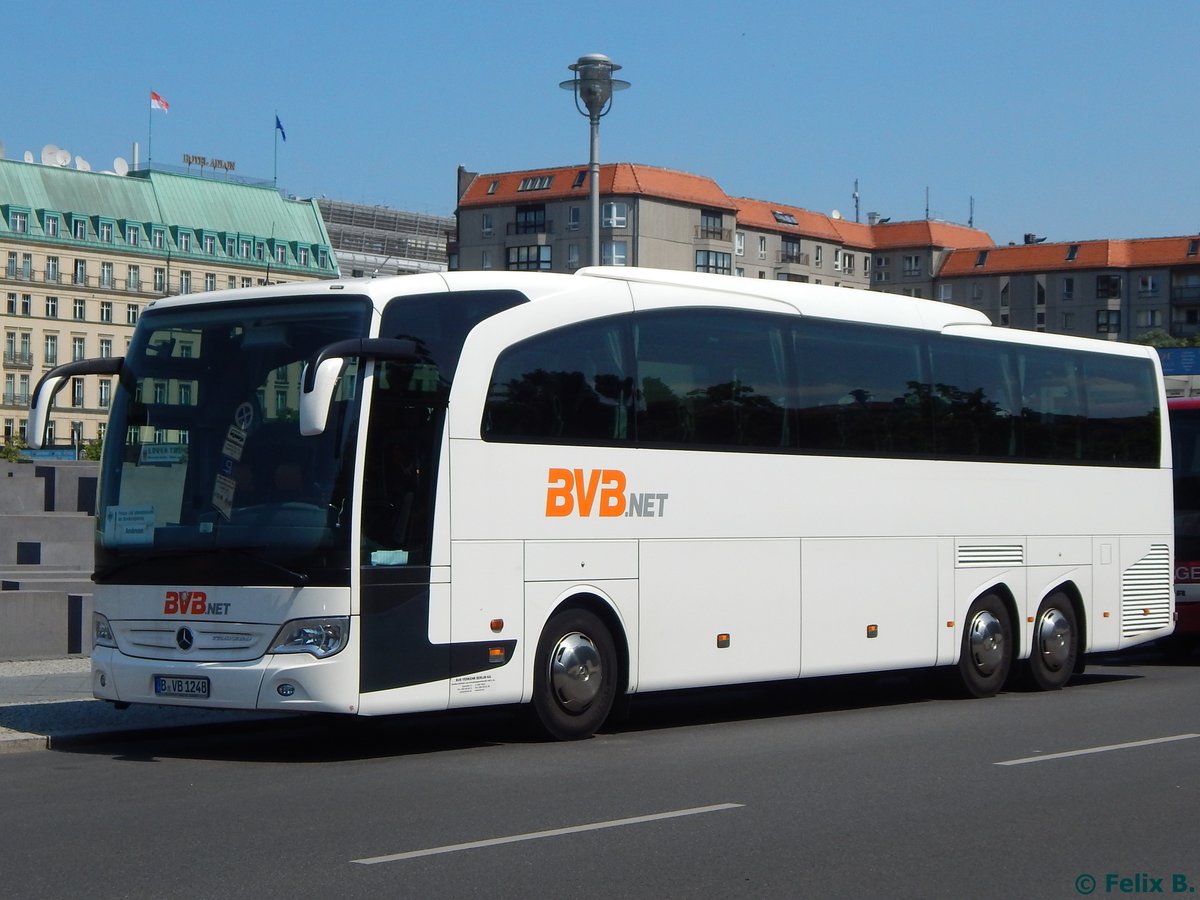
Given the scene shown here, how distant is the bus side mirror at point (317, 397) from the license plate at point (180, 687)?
81.9 inches

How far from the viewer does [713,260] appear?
130m

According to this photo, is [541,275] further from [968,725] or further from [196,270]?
[196,270]

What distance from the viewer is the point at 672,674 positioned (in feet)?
47.1

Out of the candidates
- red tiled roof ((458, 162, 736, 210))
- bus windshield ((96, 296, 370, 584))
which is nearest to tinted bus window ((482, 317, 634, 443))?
bus windshield ((96, 296, 370, 584))

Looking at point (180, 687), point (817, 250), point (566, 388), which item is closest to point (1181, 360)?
point (817, 250)

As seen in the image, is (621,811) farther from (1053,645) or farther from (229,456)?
(1053,645)

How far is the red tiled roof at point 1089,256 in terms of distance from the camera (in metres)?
140

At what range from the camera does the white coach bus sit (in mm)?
11992

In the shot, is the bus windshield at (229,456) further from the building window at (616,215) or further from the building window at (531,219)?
the building window at (531,219)

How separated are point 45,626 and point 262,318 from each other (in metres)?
7.68

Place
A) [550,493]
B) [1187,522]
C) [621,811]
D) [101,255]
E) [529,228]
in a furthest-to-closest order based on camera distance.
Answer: [529,228] → [101,255] → [1187,522] → [550,493] → [621,811]

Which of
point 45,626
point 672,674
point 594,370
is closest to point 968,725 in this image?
point 672,674

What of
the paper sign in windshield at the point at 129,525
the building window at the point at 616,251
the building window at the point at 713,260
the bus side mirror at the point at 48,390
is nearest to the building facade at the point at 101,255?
the building window at the point at 616,251

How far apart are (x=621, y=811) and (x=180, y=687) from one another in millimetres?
3710
